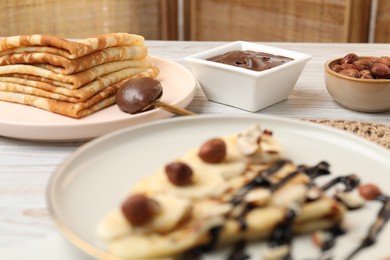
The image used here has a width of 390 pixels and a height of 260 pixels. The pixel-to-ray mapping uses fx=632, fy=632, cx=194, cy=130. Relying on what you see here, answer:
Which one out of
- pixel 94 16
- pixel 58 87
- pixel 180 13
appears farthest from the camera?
pixel 180 13

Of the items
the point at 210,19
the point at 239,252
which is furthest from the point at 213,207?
the point at 210,19

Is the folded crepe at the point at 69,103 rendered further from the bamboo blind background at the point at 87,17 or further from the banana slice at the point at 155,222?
the bamboo blind background at the point at 87,17

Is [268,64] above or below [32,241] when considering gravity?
above

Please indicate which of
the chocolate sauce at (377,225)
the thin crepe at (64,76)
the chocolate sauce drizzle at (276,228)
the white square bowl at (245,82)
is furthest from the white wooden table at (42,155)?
the chocolate sauce at (377,225)

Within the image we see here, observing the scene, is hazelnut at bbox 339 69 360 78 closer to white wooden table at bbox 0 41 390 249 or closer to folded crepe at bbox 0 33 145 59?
white wooden table at bbox 0 41 390 249

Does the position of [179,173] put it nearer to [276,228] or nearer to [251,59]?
[276,228]

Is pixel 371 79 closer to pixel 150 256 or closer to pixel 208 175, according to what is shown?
pixel 208 175

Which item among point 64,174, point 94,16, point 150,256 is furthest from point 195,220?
point 94,16
